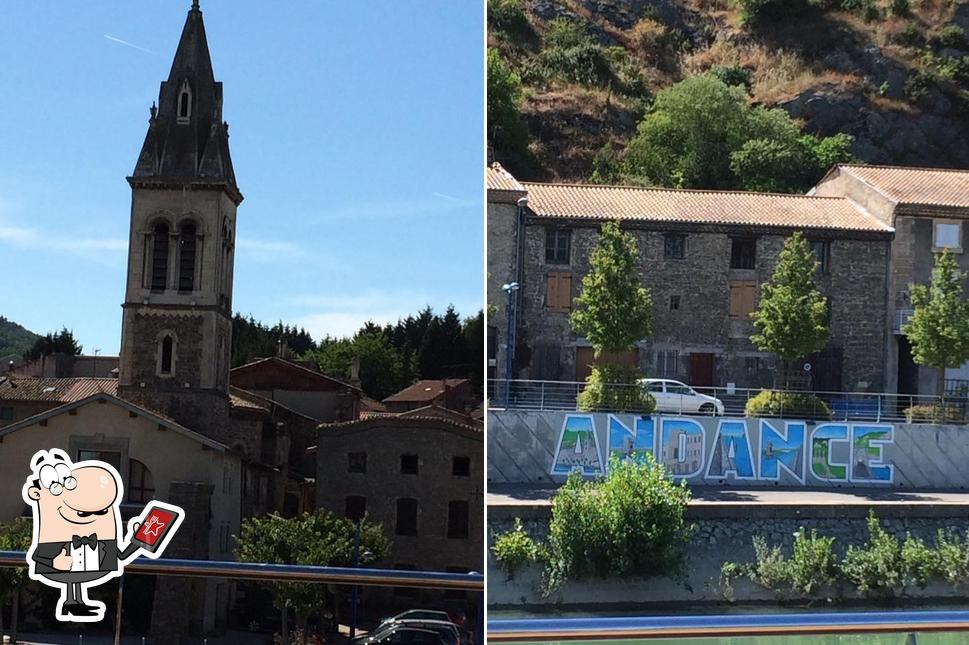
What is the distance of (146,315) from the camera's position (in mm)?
4512

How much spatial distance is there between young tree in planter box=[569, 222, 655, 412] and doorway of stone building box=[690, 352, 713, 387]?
964mm

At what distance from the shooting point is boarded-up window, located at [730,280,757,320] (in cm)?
1418

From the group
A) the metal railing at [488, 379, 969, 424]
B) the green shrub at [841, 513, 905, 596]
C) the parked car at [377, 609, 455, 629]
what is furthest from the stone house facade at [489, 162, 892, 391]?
the parked car at [377, 609, 455, 629]

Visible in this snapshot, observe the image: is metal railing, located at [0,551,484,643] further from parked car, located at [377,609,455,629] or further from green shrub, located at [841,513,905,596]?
green shrub, located at [841,513,905,596]

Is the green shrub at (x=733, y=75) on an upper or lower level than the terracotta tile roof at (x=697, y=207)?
upper

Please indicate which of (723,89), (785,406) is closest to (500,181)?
(785,406)

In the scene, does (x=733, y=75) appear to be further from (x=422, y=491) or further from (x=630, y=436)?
(x=422, y=491)

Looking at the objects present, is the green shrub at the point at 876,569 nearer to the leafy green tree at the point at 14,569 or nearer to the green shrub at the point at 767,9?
the leafy green tree at the point at 14,569

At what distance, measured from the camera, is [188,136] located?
157 inches

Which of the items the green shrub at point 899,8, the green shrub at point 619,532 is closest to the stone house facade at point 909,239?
the green shrub at point 619,532

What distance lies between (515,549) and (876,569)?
2.82 metres

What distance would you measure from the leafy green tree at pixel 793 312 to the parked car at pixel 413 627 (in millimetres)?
10918

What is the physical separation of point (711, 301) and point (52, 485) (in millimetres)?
11928

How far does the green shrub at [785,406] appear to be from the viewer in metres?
12.7
